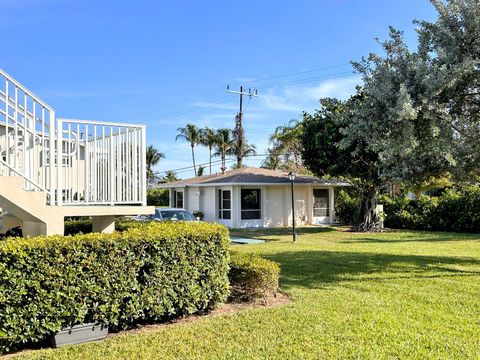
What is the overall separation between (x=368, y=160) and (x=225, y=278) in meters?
13.9

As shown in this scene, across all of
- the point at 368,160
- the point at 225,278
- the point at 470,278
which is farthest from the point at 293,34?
the point at 225,278

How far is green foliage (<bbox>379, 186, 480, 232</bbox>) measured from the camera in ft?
62.9

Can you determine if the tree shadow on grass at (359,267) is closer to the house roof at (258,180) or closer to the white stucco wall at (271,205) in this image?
the house roof at (258,180)

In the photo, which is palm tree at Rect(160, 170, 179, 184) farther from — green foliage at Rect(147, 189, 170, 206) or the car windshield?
the car windshield

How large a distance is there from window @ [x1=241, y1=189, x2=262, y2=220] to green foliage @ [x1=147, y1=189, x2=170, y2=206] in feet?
46.4

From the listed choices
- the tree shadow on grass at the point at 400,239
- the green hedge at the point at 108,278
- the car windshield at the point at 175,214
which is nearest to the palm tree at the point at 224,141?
the tree shadow on grass at the point at 400,239

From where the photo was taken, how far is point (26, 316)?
4.27 metres

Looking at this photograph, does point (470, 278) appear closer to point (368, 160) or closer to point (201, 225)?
point (201, 225)

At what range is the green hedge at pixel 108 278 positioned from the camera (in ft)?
13.9

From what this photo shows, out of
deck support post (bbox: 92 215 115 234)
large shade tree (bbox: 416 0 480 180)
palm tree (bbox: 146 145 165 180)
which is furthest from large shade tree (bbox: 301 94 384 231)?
palm tree (bbox: 146 145 165 180)

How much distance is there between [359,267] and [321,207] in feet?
50.6

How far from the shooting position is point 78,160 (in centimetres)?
606

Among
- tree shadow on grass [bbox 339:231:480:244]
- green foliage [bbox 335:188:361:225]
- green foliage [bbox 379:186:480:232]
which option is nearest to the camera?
tree shadow on grass [bbox 339:231:480:244]

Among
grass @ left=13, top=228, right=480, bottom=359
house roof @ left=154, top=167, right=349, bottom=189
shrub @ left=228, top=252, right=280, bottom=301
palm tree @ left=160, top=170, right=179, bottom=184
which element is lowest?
grass @ left=13, top=228, right=480, bottom=359
